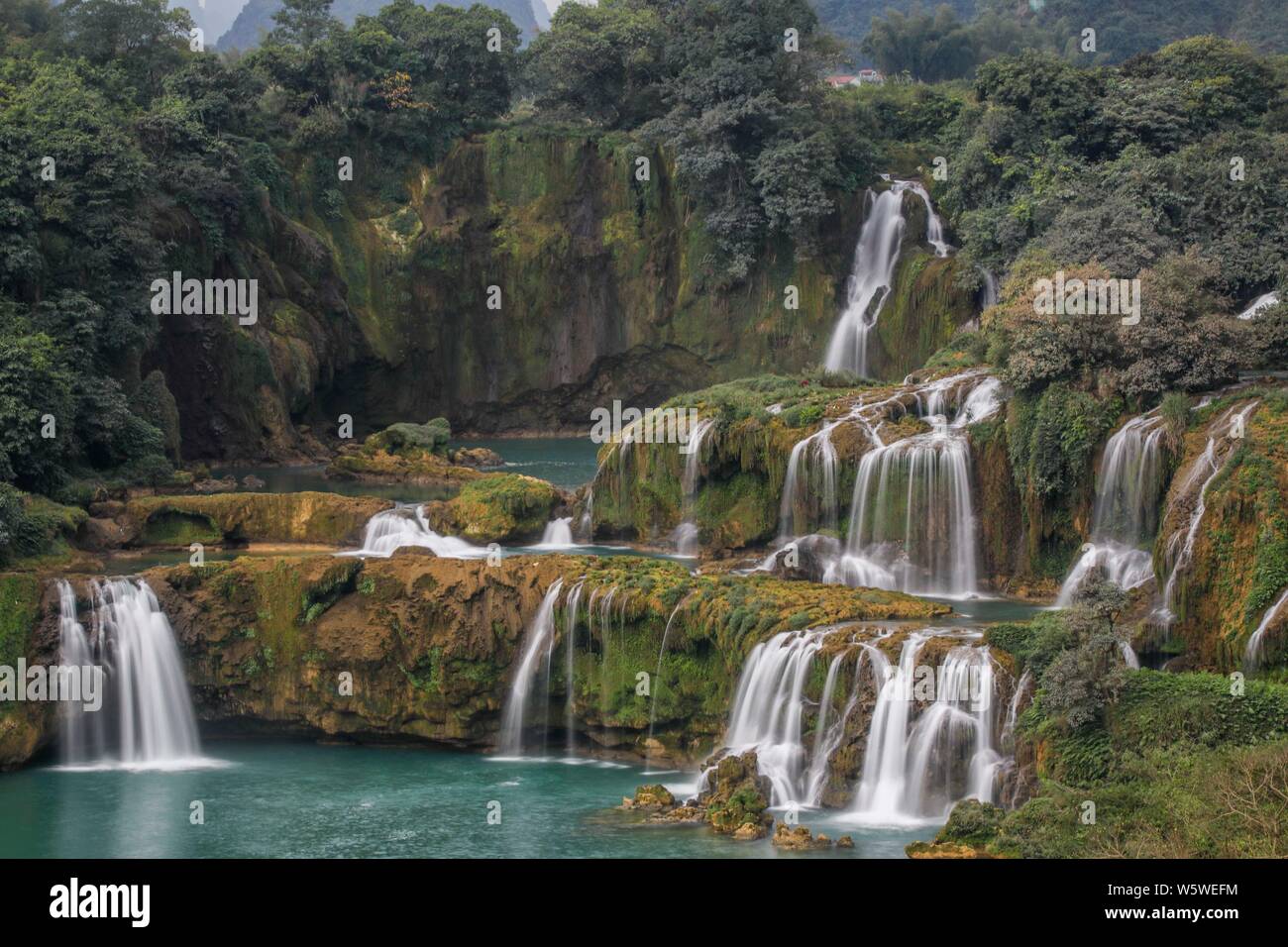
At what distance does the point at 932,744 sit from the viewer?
22344 millimetres

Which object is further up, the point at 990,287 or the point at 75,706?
the point at 990,287

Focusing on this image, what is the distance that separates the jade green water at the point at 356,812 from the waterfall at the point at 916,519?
7870 mm

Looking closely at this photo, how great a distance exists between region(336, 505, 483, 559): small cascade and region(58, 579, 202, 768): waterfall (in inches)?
284

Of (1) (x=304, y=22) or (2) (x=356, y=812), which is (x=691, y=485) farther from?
(1) (x=304, y=22)

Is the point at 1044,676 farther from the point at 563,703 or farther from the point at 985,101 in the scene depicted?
the point at 985,101

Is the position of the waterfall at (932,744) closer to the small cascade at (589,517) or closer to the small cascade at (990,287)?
the small cascade at (589,517)

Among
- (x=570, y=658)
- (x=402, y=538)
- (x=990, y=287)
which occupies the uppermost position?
(x=990, y=287)

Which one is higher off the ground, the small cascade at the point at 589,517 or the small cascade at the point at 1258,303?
the small cascade at the point at 1258,303

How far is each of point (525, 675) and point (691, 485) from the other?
9.20 metres

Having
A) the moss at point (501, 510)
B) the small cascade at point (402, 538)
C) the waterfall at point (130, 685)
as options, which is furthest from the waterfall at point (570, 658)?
the moss at point (501, 510)

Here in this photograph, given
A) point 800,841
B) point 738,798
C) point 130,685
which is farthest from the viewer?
point 130,685

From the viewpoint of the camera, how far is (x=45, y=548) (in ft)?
104

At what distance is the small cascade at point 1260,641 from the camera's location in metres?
22.7

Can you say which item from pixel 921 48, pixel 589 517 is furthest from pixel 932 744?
pixel 921 48
